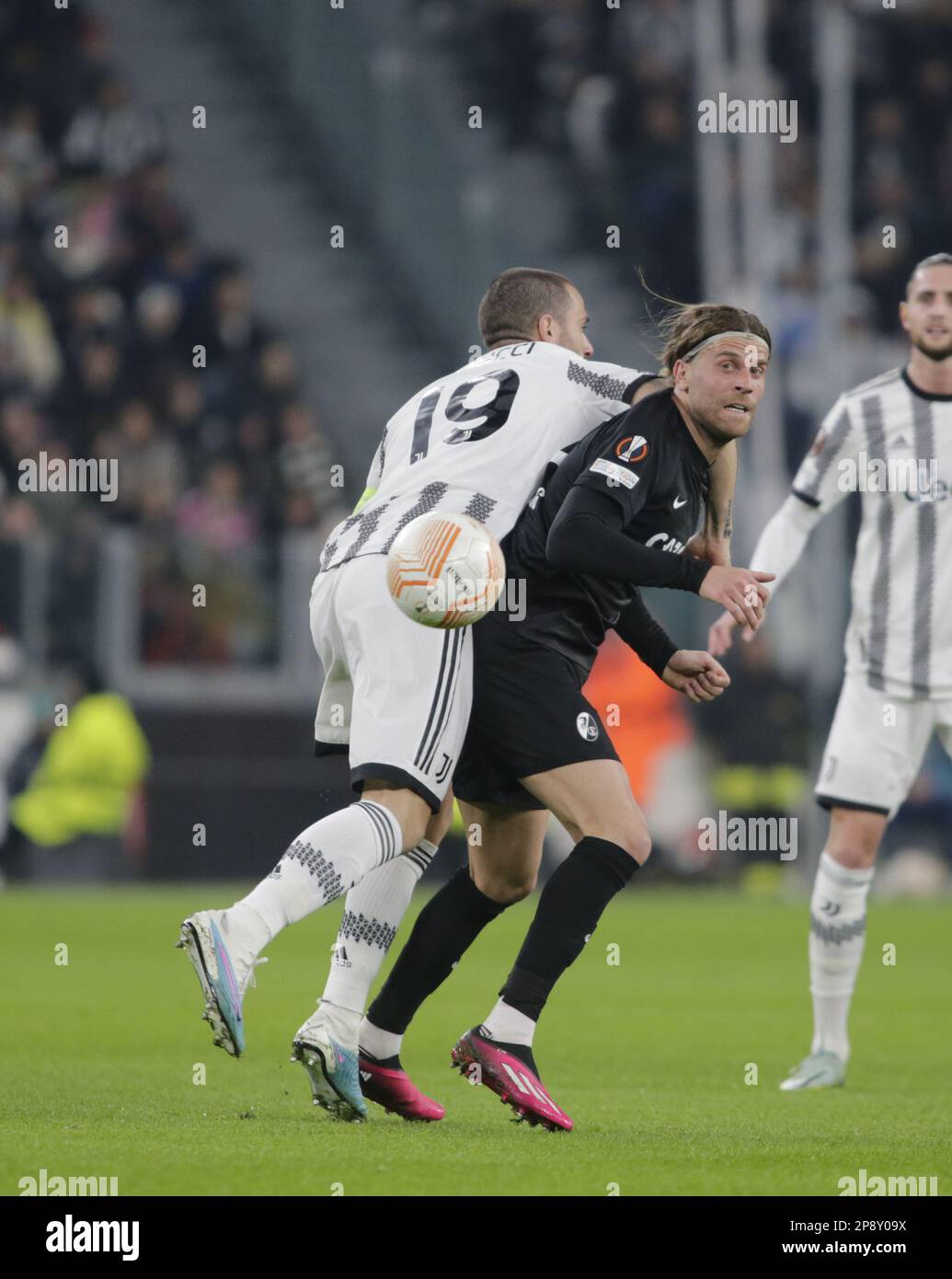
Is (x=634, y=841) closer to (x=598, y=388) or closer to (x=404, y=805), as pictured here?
(x=404, y=805)

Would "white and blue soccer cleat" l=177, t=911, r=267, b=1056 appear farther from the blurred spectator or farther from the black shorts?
the blurred spectator

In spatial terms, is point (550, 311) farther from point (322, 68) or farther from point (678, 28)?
point (678, 28)

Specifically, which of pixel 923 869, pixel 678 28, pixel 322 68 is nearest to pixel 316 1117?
pixel 923 869

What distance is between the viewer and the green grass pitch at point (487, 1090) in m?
4.28

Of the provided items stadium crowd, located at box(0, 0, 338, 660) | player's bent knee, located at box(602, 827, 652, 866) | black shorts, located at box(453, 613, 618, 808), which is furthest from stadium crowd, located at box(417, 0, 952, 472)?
player's bent knee, located at box(602, 827, 652, 866)

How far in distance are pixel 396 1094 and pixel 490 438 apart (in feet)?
5.29

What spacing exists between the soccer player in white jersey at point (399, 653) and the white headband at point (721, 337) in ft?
0.37

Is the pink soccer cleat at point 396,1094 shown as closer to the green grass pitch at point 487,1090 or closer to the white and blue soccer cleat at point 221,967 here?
the green grass pitch at point 487,1090

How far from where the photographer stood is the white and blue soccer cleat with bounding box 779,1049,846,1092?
6.42 meters

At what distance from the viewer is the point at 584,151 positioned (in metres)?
19.4

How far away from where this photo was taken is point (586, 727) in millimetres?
5152

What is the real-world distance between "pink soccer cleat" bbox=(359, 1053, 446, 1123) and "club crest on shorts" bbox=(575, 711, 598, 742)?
3.14 ft

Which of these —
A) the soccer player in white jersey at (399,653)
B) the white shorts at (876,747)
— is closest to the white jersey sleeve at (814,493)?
the white shorts at (876,747)

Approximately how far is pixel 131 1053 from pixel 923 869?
992cm
